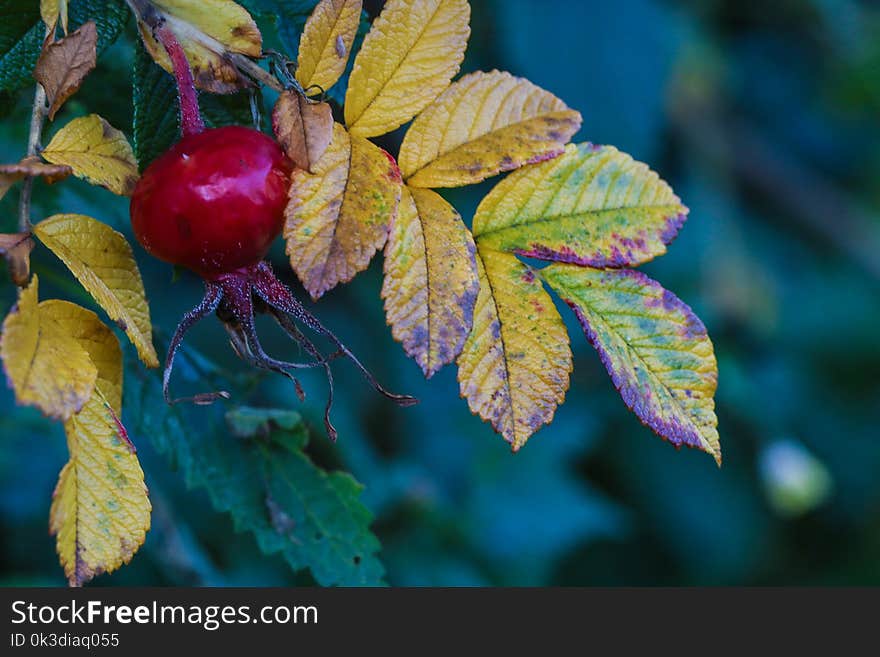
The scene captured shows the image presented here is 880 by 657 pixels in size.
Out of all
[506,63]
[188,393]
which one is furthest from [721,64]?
[188,393]

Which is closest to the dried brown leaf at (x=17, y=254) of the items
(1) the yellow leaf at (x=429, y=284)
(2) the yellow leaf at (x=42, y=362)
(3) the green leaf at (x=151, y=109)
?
(2) the yellow leaf at (x=42, y=362)

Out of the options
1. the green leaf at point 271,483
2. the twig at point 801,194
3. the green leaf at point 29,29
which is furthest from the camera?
the twig at point 801,194

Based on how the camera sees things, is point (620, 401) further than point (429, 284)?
Yes

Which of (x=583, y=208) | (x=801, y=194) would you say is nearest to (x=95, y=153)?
(x=583, y=208)

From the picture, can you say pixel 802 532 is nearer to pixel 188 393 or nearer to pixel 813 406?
pixel 813 406

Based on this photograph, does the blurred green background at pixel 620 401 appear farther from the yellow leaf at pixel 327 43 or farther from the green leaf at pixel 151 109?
the yellow leaf at pixel 327 43

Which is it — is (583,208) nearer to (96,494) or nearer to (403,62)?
(403,62)
